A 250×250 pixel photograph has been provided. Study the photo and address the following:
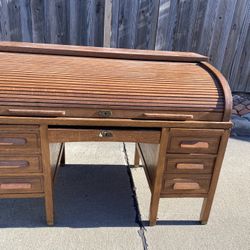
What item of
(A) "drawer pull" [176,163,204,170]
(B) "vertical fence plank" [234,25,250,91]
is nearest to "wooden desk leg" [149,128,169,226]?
(A) "drawer pull" [176,163,204,170]

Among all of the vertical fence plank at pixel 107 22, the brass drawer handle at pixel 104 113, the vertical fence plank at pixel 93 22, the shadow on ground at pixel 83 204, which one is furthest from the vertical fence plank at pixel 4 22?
the brass drawer handle at pixel 104 113

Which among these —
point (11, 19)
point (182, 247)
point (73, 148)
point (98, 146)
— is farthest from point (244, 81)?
point (11, 19)

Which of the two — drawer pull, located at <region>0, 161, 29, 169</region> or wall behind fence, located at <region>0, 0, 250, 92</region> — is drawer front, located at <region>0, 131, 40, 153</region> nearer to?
drawer pull, located at <region>0, 161, 29, 169</region>

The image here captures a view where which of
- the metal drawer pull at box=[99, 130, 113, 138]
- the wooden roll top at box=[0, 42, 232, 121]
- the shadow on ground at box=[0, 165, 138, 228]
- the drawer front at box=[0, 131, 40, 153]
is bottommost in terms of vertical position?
the shadow on ground at box=[0, 165, 138, 228]

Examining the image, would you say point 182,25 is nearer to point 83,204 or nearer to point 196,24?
point 196,24

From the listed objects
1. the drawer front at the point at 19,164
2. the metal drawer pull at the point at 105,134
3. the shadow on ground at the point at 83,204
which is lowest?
the shadow on ground at the point at 83,204

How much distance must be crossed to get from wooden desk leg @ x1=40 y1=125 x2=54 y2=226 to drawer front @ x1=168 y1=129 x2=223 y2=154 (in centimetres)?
78

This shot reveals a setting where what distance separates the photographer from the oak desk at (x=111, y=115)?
1569 millimetres

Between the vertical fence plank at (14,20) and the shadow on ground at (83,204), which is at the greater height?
the vertical fence plank at (14,20)

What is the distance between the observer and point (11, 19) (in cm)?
348

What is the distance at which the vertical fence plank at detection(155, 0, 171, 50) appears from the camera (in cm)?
361

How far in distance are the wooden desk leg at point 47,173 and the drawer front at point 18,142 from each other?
4 centimetres

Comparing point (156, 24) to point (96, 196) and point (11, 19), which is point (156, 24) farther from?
point (96, 196)

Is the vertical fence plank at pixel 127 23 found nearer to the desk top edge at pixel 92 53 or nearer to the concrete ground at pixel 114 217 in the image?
the desk top edge at pixel 92 53
